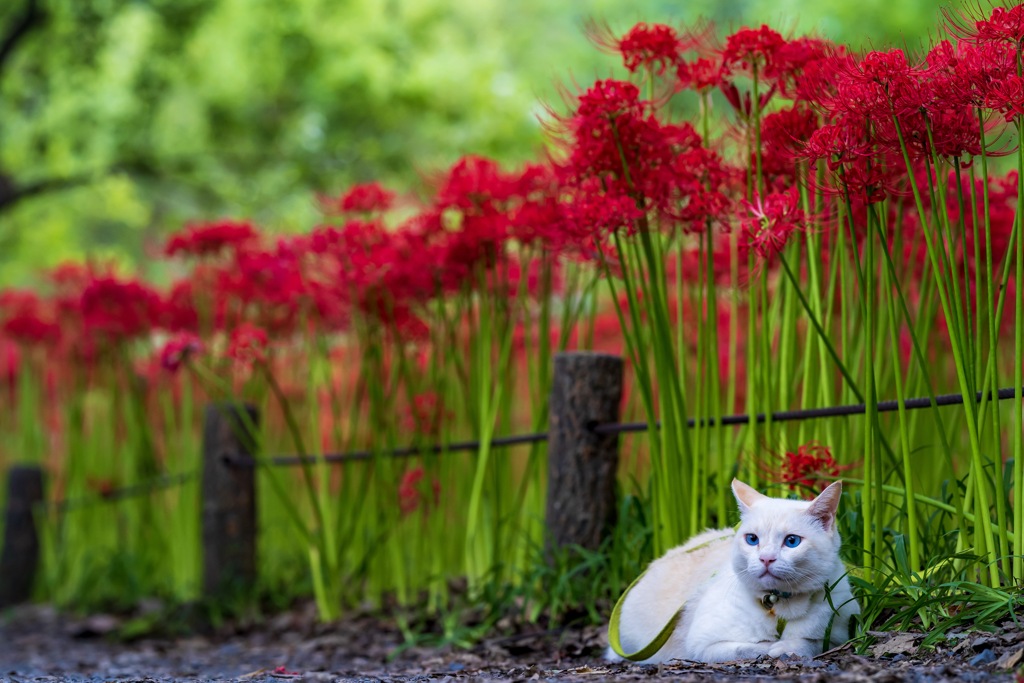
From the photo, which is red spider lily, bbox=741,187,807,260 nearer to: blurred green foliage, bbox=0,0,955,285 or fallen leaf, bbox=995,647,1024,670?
fallen leaf, bbox=995,647,1024,670

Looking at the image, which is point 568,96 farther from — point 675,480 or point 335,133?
point 335,133

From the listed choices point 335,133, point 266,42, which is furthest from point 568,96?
point 335,133

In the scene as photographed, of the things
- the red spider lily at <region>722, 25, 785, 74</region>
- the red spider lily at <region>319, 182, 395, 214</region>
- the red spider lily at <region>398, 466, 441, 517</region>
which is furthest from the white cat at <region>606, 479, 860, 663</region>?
the red spider lily at <region>319, 182, 395, 214</region>

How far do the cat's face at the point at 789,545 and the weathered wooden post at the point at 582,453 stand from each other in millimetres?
1268

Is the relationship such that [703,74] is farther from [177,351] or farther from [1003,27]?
[177,351]

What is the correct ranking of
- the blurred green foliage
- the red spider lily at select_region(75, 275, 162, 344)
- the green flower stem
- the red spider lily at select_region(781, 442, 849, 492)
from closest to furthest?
the green flower stem < the red spider lily at select_region(781, 442, 849, 492) < the red spider lily at select_region(75, 275, 162, 344) < the blurred green foliage

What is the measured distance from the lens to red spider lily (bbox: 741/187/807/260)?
95.0 inches

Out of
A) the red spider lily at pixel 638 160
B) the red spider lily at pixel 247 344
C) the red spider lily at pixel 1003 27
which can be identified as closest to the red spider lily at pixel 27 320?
the red spider lily at pixel 247 344

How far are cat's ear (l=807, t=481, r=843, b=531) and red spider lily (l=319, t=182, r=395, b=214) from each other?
236 cm

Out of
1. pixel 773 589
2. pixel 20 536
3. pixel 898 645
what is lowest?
pixel 20 536

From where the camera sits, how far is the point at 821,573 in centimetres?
A: 204

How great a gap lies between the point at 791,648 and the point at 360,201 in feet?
8.11

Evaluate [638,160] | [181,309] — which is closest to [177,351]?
[181,309]

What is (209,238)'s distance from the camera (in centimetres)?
445
